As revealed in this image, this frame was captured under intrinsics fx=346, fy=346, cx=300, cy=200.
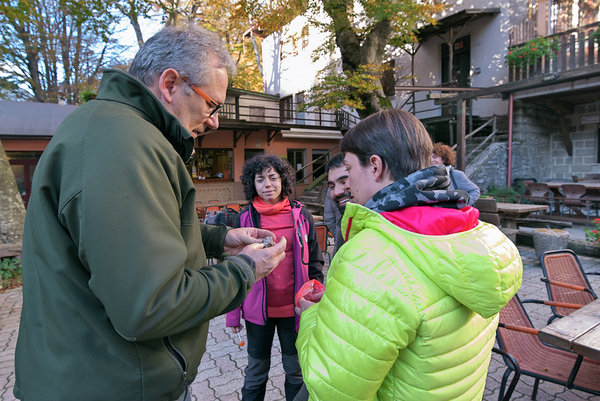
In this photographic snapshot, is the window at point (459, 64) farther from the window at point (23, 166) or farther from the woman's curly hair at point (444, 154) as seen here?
the window at point (23, 166)

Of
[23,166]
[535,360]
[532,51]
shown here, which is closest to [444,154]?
[535,360]

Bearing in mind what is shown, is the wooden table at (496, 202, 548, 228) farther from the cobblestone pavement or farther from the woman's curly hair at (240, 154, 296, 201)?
the woman's curly hair at (240, 154, 296, 201)

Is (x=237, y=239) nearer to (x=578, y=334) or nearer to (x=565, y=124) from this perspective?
(x=578, y=334)

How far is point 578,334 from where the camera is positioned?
2029 millimetres

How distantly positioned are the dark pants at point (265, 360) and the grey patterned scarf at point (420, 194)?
5.15 ft

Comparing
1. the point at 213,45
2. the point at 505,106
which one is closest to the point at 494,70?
the point at 505,106

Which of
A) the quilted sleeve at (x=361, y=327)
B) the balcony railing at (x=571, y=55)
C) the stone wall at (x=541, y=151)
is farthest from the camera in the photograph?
the stone wall at (x=541, y=151)

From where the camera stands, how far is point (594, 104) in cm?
1087

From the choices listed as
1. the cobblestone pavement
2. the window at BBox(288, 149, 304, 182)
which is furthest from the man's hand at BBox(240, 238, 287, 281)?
the window at BBox(288, 149, 304, 182)

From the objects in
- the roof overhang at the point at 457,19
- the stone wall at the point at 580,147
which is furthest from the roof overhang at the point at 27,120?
the stone wall at the point at 580,147

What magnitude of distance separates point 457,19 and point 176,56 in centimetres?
1524

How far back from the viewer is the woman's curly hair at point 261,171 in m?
2.91

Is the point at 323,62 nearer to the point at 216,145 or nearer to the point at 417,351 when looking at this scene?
the point at 216,145

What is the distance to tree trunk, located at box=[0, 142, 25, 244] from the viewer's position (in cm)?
622
